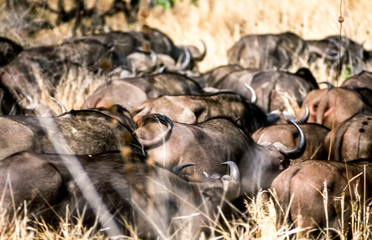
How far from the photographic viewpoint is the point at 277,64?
13.7 m

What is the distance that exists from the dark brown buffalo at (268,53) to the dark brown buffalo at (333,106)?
5684 millimetres

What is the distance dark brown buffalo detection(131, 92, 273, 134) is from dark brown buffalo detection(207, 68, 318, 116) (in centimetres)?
140

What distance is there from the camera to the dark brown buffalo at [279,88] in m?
9.23

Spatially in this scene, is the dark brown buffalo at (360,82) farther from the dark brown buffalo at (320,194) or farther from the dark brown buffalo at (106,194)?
the dark brown buffalo at (106,194)

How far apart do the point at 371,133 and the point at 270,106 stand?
3.44 m

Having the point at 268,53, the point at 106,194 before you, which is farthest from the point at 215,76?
the point at 106,194

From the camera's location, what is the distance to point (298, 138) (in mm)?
6543

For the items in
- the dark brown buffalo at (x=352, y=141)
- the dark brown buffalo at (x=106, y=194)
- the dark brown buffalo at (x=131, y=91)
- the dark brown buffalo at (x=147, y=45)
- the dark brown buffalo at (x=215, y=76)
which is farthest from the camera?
the dark brown buffalo at (x=147, y=45)

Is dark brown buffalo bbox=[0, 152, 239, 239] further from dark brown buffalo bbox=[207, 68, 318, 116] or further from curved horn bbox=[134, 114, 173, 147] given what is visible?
dark brown buffalo bbox=[207, 68, 318, 116]

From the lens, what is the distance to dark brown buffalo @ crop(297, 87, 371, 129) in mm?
7320

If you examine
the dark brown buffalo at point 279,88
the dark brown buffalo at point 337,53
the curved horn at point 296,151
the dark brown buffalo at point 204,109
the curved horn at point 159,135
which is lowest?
the dark brown buffalo at point 337,53

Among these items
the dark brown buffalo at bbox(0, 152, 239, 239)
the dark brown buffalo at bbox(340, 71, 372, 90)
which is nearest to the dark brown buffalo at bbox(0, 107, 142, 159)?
the dark brown buffalo at bbox(0, 152, 239, 239)

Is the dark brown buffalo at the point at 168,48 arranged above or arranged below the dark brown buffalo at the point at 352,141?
below

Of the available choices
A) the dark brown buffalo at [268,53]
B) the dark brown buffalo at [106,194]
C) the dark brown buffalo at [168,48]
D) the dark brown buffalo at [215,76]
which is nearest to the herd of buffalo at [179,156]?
the dark brown buffalo at [106,194]
